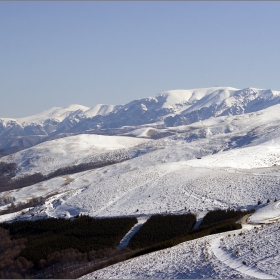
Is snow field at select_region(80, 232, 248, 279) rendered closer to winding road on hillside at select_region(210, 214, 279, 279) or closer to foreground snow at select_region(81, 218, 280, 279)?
foreground snow at select_region(81, 218, 280, 279)

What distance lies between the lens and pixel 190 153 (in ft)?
477

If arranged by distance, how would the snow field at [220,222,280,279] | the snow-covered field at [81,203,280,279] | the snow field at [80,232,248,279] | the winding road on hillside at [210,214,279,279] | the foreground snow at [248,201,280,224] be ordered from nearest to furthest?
1. the winding road on hillside at [210,214,279,279]
2. the snow-covered field at [81,203,280,279]
3. the snow field at [220,222,280,279]
4. the snow field at [80,232,248,279]
5. the foreground snow at [248,201,280,224]

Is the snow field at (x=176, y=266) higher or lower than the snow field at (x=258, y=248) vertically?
higher

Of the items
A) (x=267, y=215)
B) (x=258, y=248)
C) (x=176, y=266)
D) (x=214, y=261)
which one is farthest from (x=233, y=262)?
(x=267, y=215)

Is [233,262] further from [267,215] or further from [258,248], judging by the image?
[267,215]

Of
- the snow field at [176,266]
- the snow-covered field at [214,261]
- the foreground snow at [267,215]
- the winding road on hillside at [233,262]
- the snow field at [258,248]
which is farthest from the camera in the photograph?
the foreground snow at [267,215]

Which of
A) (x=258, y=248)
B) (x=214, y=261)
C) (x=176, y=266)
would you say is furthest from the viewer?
(x=258, y=248)

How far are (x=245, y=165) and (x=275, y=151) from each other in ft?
70.1

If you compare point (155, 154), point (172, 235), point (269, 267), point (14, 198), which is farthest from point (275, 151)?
point (269, 267)

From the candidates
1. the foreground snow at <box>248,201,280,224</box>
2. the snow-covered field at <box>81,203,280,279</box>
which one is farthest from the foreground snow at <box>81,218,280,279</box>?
the foreground snow at <box>248,201,280,224</box>

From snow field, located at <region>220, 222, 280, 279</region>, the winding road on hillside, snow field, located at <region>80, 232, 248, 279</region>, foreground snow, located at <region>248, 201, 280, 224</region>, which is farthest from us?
foreground snow, located at <region>248, 201, 280, 224</region>

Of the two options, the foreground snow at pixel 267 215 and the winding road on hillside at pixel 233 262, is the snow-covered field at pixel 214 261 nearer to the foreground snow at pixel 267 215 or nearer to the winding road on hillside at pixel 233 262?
the winding road on hillside at pixel 233 262

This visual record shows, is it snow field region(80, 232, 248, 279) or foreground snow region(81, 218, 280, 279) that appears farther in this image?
snow field region(80, 232, 248, 279)

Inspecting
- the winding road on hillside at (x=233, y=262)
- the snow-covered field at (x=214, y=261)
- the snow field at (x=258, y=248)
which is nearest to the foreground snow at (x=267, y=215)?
the snow field at (x=258, y=248)
